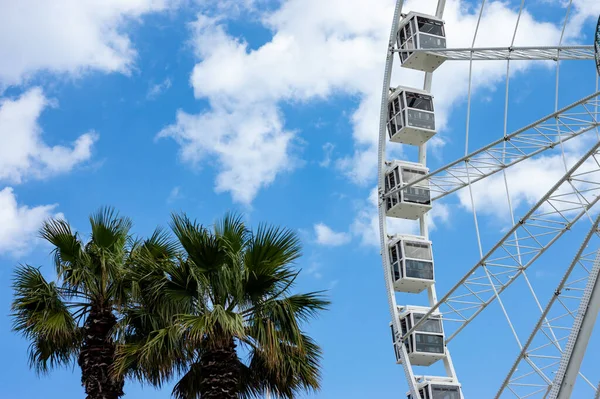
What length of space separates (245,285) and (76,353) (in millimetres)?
4247

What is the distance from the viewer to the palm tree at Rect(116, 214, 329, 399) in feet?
55.7

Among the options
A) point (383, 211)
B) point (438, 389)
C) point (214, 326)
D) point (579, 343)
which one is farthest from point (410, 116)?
point (214, 326)

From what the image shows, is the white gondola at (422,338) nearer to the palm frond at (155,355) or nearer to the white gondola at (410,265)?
the white gondola at (410,265)

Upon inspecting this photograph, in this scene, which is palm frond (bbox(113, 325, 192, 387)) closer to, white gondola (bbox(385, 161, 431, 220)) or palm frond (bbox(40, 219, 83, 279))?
palm frond (bbox(40, 219, 83, 279))

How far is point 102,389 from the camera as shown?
18.4 metres

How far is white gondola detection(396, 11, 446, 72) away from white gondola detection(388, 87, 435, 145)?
35.2 inches

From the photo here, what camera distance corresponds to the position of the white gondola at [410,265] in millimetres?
29031

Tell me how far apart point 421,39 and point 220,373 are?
16.1m

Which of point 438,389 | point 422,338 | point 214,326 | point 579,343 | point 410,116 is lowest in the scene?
point 214,326

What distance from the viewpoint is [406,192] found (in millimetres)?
29469

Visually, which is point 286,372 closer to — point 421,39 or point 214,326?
point 214,326

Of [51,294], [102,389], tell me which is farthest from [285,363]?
[51,294]

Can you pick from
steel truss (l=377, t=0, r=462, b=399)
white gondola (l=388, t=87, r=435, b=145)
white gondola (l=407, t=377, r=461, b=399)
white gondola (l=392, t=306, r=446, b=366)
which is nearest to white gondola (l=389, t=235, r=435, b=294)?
steel truss (l=377, t=0, r=462, b=399)

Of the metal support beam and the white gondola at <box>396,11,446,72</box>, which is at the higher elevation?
the white gondola at <box>396,11,446,72</box>
